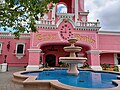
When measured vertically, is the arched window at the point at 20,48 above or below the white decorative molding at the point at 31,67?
above

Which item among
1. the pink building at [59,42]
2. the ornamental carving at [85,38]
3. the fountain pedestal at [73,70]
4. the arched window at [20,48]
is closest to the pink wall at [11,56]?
the pink building at [59,42]

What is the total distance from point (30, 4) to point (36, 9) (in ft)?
1.24

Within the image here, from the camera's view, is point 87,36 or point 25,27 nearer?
point 25,27

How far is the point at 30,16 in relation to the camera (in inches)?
240

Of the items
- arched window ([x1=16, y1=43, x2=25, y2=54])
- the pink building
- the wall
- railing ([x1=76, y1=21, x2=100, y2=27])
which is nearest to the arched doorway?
the pink building

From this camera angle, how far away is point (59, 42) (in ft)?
54.7

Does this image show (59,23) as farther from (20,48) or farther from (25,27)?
(25,27)

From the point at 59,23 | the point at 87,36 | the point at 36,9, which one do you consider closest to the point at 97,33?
the point at 87,36

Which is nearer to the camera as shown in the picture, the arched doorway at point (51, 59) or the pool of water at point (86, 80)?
the pool of water at point (86, 80)

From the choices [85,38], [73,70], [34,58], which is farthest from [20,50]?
[73,70]

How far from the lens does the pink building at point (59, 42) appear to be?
16.3 m

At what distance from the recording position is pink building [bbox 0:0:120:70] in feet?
53.6

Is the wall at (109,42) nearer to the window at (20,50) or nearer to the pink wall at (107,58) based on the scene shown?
the pink wall at (107,58)

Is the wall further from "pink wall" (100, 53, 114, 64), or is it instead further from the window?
the window
